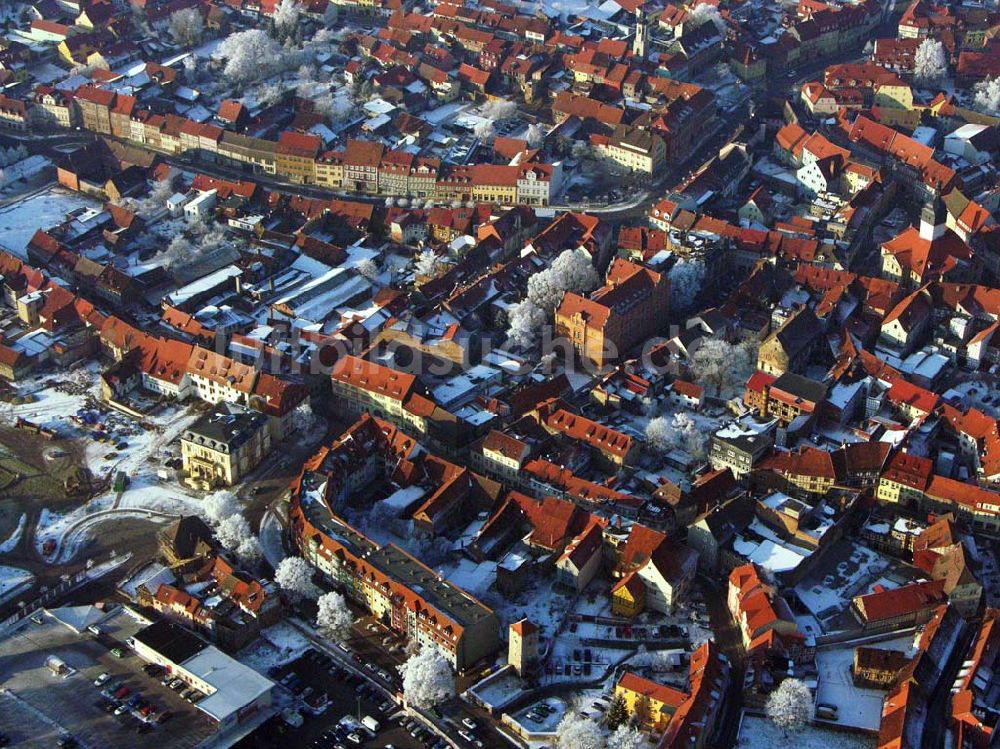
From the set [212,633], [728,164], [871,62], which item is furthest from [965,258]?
[212,633]

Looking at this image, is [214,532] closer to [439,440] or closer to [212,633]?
[212,633]

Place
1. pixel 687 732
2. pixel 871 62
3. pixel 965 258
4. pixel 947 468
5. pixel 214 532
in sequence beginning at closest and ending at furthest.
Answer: pixel 687 732
pixel 214 532
pixel 947 468
pixel 965 258
pixel 871 62

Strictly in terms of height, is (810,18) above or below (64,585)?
above

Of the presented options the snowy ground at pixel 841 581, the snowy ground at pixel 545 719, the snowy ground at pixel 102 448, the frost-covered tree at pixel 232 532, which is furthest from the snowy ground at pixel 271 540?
the snowy ground at pixel 841 581

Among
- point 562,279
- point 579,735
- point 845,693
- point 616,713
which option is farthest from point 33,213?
point 845,693

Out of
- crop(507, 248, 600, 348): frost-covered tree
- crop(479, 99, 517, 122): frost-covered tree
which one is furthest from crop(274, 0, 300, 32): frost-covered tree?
crop(507, 248, 600, 348): frost-covered tree

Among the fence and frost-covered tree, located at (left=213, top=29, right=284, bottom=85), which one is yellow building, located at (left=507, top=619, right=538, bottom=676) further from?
frost-covered tree, located at (left=213, top=29, right=284, bottom=85)

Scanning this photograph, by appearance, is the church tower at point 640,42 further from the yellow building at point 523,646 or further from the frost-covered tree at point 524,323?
the yellow building at point 523,646
